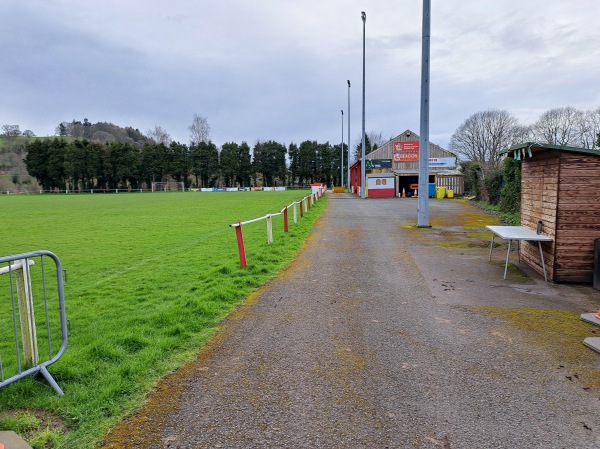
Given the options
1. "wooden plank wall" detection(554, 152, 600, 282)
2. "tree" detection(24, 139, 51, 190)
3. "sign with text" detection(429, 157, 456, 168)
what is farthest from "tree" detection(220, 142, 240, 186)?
"wooden plank wall" detection(554, 152, 600, 282)

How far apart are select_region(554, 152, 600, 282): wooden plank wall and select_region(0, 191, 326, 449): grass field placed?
501cm

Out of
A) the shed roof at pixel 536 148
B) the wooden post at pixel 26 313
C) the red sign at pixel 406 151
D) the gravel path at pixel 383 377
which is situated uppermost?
the red sign at pixel 406 151

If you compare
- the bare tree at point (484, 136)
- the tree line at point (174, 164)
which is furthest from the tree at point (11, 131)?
the bare tree at point (484, 136)

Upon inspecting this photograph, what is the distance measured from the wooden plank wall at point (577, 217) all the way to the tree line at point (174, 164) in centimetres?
8451

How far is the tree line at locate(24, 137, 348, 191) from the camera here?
3241 inches

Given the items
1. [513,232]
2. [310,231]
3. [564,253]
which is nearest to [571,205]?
[564,253]

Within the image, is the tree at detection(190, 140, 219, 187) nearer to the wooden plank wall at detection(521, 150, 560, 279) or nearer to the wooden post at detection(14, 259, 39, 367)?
the wooden plank wall at detection(521, 150, 560, 279)

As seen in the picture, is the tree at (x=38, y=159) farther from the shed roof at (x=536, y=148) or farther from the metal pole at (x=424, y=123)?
the shed roof at (x=536, y=148)

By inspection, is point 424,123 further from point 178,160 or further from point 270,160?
point 270,160

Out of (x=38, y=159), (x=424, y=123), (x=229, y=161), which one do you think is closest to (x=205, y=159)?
(x=229, y=161)

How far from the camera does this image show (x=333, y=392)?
359 centimetres

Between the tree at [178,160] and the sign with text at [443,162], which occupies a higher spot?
the tree at [178,160]

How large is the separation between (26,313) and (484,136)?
249ft

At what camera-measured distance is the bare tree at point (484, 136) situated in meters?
66.9
